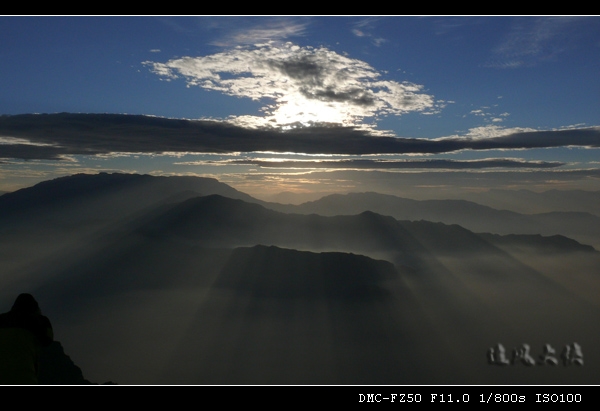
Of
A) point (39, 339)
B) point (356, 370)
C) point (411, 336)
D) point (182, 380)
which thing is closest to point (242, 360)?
point (182, 380)

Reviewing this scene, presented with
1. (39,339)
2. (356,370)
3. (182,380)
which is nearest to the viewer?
(39,339)

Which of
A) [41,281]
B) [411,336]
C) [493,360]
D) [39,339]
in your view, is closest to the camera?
[39,339]
